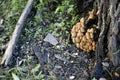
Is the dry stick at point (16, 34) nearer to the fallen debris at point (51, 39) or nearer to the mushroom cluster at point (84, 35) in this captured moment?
the fallen debris at point (51, 39)

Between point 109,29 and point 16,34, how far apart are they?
1076 mm

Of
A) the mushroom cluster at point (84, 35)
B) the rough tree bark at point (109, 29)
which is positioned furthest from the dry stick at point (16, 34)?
the rough tree bark at point (109, 29)

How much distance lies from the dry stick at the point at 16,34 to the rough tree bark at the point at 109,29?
902 millimetres

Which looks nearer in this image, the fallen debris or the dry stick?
the dry stick

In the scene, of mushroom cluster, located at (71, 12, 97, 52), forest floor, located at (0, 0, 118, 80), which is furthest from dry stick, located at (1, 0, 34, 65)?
mushroom cluster, located at (71, 12, 97, 52)

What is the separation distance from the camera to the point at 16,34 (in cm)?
346

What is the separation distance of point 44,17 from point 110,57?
999 millimetres

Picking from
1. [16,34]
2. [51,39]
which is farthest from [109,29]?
[16,34]

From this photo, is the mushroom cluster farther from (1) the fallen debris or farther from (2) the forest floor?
(1) the fallen debris

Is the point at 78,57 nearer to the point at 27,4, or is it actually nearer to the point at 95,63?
the point at 95,63

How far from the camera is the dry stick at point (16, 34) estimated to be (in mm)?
3260

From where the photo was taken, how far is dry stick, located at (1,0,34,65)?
10.7ft

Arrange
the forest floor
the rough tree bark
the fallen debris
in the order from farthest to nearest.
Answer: the fallen debris, the forest floor, the rough tree bark

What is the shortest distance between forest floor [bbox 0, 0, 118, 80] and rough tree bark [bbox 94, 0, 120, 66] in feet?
0.53
